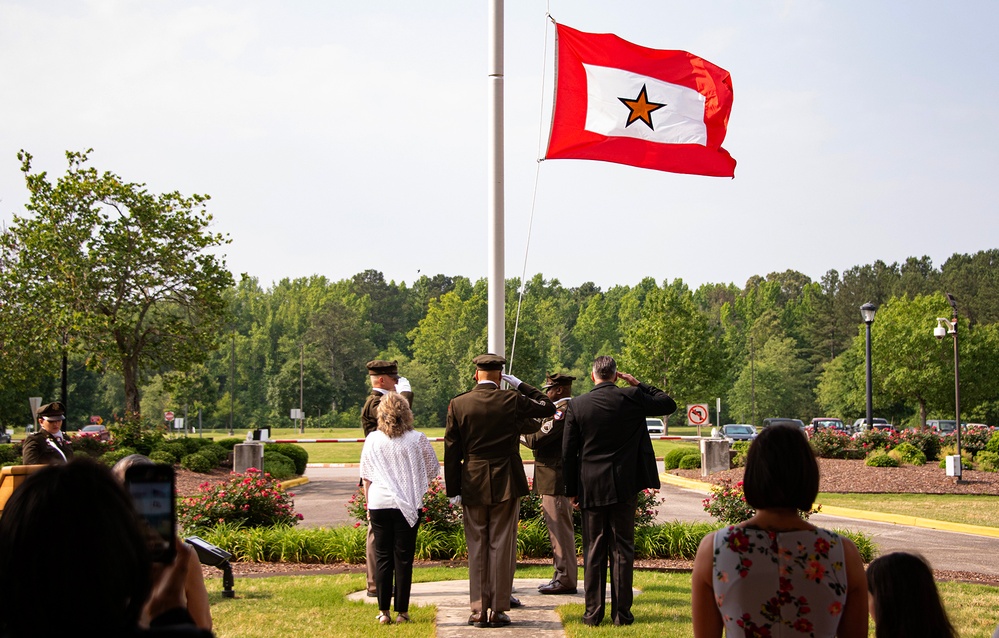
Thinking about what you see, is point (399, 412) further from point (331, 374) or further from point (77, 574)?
point (331, 374)

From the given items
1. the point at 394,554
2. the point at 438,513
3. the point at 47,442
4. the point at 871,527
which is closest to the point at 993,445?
the point at 871,527

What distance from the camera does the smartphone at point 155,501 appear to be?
8.36 ft

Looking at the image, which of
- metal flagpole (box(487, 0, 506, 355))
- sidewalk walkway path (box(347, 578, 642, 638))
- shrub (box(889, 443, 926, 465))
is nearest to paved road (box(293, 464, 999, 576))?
sidewalk walkway path (box(347, 578, 642, 638))

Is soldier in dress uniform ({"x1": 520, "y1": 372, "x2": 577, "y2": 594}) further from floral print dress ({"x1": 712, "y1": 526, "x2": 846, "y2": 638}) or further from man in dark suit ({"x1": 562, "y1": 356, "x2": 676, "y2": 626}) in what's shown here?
floral print dress ({"x1": 712, "y1": 526, "x2": 846, "y2": 638})

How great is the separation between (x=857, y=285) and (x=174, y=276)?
91756 mm

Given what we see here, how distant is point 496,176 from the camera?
10078mm

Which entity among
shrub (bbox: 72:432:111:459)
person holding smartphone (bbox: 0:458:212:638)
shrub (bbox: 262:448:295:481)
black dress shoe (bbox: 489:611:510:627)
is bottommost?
shrub (bbox: 262:448:295:481)

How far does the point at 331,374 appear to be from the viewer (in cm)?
10969

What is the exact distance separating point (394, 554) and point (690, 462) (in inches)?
937

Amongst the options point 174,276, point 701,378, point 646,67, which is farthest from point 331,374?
point 646,67

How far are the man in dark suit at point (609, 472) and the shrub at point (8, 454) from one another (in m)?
22.3

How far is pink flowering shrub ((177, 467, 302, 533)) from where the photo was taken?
13273 mm

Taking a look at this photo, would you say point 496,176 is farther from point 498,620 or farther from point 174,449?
point 174,449

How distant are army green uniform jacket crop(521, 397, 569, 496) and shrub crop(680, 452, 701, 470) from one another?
70.7ft
